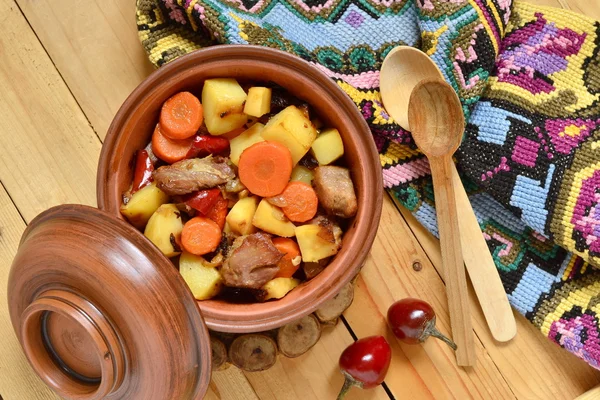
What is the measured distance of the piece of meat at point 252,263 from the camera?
3.85 feet

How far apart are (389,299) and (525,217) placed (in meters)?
0.32

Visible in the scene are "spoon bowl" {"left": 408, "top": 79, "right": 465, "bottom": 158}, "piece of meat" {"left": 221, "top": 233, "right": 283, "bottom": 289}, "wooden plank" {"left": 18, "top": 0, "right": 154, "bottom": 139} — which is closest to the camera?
"piece of meat" {"left": 221, "top": 233, "right": 283, "bottom": 289}

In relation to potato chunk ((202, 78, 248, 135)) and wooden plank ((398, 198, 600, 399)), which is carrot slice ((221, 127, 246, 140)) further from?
wooden plank ((398, 198, 600, 399))

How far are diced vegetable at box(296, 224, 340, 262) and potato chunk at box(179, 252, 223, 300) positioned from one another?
0.16 metres

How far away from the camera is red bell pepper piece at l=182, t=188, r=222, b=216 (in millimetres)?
1204

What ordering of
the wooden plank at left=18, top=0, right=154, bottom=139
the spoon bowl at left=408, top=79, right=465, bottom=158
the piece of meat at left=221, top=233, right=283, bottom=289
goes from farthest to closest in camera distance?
the wooden plank at left=18, top=0, right=154, bottom=139
the spoon bowl at left=408, top=79, right=465, bottom=158
the piece of meat at left=221, top=233, right=283, bottom=289

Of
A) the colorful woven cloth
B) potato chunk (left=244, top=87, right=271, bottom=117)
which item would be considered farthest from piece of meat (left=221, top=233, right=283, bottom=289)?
the colorful woven cloth

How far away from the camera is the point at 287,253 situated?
1224 mm

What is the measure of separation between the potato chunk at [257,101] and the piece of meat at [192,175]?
0.11m

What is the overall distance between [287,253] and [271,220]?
7cm

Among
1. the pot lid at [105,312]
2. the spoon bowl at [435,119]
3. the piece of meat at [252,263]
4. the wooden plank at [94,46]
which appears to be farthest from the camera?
the wooden plank at [94,46]

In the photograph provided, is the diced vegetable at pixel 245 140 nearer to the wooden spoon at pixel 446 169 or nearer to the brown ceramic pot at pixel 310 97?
the brown ceramic pot at pixel 310 97

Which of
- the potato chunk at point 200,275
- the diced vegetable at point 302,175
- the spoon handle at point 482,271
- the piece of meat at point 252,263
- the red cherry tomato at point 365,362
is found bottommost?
the red cherry tomato at point 365,362

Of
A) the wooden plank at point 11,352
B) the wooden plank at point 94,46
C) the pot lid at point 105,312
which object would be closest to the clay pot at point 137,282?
the pot lid at point 105,312
